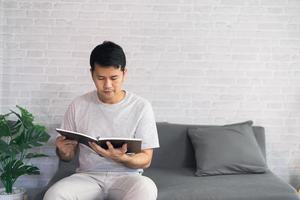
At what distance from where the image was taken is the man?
1.84 m

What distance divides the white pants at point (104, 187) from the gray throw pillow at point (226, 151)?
0.68 meters

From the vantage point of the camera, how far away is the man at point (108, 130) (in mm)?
1843

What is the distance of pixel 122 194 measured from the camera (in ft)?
6.02

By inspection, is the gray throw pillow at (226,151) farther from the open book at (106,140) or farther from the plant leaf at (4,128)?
the plant leaf at (4,128)

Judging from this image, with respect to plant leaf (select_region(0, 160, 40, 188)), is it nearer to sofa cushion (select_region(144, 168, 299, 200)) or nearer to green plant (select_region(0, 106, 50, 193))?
green plant (select_region(0, 106, 50, 193))

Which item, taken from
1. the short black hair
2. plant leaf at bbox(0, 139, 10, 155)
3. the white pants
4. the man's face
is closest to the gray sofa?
the white pants

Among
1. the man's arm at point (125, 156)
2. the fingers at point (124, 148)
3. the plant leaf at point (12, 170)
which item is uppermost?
the fingers at point (124, 148)

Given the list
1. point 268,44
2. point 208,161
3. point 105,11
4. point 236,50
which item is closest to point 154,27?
point 105,11

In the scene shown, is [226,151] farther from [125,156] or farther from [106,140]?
[106,140]

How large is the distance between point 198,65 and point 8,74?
1503mm

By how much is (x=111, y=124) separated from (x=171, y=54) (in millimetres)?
1066

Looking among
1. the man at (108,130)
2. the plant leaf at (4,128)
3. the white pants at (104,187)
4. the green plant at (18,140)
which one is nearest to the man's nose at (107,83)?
the man at (108,130)

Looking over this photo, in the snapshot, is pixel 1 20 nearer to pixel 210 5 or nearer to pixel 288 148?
pixel 210 5

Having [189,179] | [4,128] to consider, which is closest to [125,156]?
[189,179]
